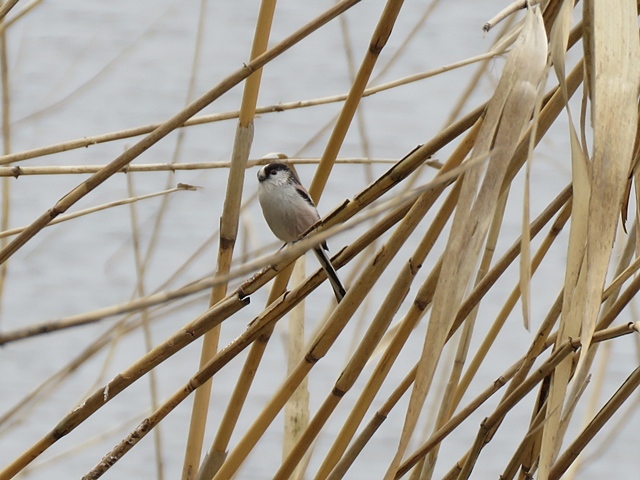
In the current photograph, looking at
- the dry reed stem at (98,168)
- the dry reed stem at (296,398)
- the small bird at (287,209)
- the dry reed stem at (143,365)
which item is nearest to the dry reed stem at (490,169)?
the dry reed stem at (143,365)

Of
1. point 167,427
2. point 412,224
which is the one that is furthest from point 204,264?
point 412,224

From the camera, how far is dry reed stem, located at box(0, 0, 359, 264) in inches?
26.1

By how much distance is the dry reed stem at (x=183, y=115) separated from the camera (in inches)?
26.1

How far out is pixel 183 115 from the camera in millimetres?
685

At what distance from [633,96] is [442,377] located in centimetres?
85

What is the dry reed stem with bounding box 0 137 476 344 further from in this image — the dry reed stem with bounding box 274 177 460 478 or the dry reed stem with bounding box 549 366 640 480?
the dry reed stem with bounding box 549 366 640 480

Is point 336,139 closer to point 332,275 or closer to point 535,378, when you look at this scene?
point 332,275

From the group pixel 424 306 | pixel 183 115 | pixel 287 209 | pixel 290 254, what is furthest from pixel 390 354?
pixel 287 209

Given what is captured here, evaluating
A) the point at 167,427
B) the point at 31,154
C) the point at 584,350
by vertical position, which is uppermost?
the point at 167,427

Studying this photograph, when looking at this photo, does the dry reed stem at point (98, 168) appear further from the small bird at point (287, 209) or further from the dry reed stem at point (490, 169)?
the small bird at point (287, 209)

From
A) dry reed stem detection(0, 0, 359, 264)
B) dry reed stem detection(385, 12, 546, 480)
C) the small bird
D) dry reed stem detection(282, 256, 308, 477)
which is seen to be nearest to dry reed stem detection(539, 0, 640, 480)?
dry reed stem detection(385, 12, 546, 480)

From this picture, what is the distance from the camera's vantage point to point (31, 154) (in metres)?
0.89

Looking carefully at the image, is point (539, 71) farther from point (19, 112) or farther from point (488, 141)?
point (19, 112)

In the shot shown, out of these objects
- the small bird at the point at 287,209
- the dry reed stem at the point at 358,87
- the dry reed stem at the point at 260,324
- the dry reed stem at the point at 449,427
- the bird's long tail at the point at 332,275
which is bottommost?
the dry reed stem at the point at 449,427
